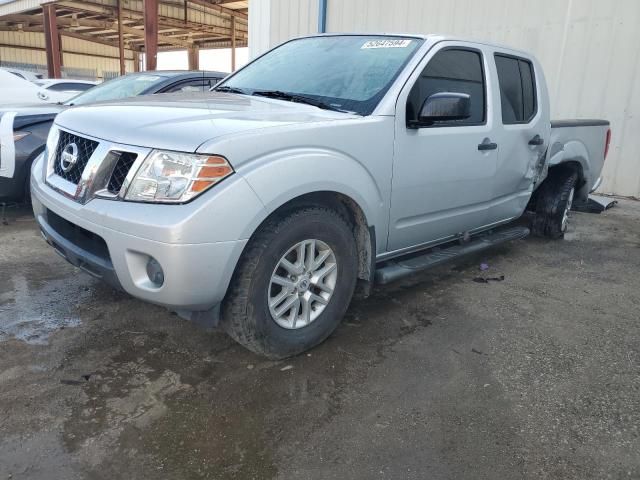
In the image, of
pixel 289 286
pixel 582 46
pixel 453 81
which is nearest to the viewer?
pixel 289 286

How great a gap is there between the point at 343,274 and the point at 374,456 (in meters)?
1.04

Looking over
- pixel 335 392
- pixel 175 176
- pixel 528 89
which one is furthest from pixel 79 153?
pixel 528 89

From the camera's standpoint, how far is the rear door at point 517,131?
3939 millimetres

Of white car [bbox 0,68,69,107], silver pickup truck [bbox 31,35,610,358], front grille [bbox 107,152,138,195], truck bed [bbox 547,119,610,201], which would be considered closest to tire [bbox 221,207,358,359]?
silver pickup truck [bbox 31,35,610,358]

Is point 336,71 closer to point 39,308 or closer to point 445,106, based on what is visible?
point 445,106

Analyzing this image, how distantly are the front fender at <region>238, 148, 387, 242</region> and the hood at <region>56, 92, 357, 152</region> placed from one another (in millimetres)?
181

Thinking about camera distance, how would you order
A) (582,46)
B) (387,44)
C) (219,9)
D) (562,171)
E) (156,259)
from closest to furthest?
(156,259), (387,44), (562,171), (582,46), (219,9)

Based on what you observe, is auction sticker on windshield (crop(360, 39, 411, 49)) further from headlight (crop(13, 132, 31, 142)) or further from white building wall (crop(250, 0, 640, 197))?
white building wall (crop(250, 0, 640, 197))

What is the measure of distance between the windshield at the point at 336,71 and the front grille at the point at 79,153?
1171 mm

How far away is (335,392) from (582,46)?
7293 millimetres

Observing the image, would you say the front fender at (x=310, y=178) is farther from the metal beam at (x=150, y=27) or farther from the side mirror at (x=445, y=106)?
the metal beam at (x=150, y=27)

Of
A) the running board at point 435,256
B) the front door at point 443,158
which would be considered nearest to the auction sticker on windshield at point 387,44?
the front door at point 443,158

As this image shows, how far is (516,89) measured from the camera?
419 cm

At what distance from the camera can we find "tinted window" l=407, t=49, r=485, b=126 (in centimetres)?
320
